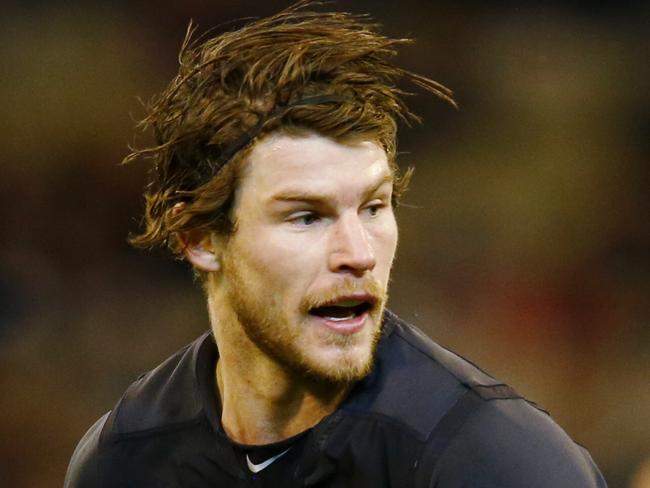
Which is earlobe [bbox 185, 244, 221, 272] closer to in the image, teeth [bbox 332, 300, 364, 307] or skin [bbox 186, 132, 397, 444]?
skin [bbox 186, 132, 397, 444]

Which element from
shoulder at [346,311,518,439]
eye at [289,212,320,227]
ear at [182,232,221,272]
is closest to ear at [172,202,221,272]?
ear at [182,232,221,272]

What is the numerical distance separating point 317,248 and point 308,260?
0.03m

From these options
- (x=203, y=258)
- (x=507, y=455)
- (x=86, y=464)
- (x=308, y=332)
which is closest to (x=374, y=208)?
(x=308, y=332)

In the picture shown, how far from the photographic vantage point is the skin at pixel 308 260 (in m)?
2.10

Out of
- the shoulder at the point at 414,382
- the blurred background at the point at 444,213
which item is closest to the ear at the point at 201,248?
the shoulder at the point at 414,382

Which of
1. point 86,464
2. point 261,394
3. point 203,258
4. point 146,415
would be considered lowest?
point 86,464

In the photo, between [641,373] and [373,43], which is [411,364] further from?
[641,373]

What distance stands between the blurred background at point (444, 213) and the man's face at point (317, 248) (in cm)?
268

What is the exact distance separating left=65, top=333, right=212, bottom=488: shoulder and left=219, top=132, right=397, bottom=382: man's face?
323 mm

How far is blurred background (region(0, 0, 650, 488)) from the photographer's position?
473cm

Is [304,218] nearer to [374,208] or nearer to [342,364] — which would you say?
[374,208]

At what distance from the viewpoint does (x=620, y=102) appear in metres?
5.16

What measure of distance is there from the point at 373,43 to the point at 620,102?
3.14 metres

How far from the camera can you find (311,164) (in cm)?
210
